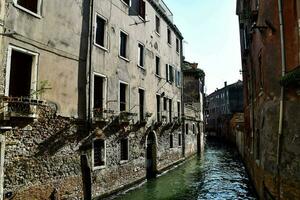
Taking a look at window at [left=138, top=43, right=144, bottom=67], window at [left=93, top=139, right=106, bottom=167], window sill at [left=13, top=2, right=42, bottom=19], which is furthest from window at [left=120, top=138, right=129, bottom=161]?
window sill at [left=13, top=2, right=42, bottom=19]

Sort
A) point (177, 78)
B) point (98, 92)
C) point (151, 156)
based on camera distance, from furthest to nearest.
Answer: point (177, 78), point (151, 156), point (98, 92)

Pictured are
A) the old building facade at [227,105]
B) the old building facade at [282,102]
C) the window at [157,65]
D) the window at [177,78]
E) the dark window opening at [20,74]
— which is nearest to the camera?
the old building facade at [282,102]

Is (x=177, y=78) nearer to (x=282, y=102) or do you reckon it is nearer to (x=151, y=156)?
(x=151, y=156)

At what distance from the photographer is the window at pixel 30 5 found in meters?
8.52

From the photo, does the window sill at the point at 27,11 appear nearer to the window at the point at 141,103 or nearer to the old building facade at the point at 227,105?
the window at the point at 141,103

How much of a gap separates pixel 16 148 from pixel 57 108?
1999mm

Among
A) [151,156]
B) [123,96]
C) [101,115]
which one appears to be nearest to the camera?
[101,115]

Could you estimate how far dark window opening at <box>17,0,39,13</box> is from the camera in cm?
860

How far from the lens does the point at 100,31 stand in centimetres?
1246

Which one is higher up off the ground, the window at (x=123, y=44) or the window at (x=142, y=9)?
the window at (x=142, y=9)

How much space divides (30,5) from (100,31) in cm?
392

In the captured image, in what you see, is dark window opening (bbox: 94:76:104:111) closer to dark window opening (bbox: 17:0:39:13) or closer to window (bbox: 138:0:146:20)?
dark window opening (bbox: 17:0:39:13)

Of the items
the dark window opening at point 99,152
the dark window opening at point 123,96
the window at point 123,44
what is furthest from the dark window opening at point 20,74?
the window at point 123,44

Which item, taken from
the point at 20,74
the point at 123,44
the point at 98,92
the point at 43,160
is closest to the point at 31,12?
the point at 20,74
